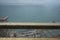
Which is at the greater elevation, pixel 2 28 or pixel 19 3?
pixel 19 3

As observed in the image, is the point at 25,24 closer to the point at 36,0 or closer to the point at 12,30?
the point at 12,30

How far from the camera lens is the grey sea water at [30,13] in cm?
114

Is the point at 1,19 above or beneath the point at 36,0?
beneath

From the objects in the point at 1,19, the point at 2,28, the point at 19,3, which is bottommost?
the point at 2,28

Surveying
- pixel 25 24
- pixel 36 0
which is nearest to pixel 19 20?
pixel 25 24

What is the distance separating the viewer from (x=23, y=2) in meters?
1.15

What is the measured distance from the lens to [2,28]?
118 centimetres

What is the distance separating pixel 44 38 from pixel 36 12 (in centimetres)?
29

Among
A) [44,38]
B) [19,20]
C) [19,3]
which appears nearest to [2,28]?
[19,20]

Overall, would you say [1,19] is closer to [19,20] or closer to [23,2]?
[19,20]

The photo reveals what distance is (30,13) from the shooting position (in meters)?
1.15

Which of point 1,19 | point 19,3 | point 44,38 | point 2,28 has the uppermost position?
point 19,3

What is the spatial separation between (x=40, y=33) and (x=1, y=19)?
45 cm

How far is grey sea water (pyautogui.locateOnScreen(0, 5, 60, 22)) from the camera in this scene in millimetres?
1138
